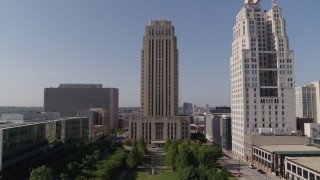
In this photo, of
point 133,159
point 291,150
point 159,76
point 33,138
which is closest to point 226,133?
point 291,150

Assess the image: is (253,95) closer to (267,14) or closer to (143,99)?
(267,14)

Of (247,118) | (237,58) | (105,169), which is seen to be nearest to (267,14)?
(237,58)

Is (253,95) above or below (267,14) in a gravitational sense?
below

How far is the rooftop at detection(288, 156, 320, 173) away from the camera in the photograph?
75.2 meters

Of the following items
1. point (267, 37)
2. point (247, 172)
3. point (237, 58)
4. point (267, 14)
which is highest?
point (267, 14)

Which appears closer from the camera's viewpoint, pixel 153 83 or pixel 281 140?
pixel 281 140

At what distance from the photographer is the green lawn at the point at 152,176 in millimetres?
90531

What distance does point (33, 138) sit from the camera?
98.4 m

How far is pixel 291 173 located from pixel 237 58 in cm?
6233

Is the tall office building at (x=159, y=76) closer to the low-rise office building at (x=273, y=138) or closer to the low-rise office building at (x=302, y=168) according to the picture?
the low-rise office building at (x=273, y=138)

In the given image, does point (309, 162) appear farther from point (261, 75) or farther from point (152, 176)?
point (261, 75)

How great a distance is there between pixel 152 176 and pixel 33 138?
39591 millimetres

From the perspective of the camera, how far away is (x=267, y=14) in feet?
462

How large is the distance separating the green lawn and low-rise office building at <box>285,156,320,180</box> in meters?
32.3
